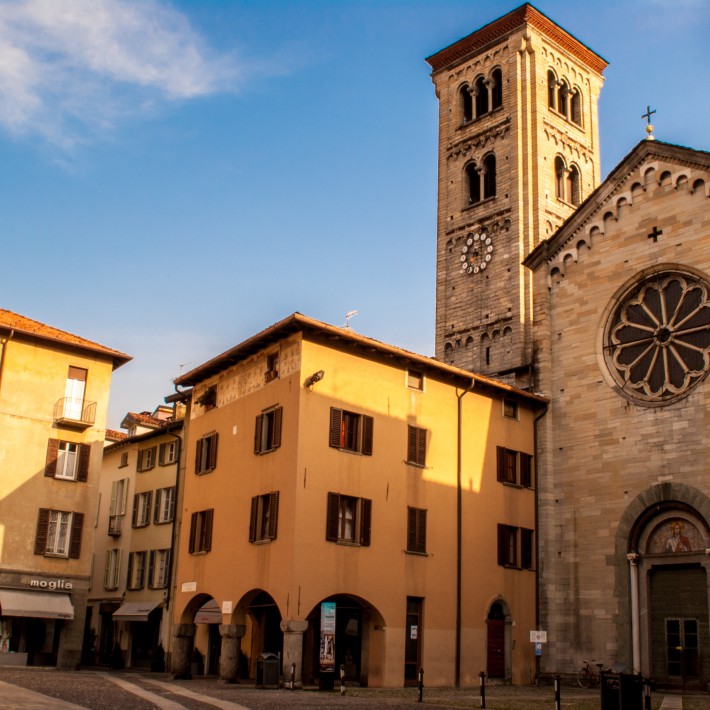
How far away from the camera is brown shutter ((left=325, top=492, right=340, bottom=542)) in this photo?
92.5 ft

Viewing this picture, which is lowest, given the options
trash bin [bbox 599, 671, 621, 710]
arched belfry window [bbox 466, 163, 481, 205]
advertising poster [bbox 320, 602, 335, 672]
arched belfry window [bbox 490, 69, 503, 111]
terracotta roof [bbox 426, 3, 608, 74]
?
trash bin [bbox 599, 671, 621, 710]

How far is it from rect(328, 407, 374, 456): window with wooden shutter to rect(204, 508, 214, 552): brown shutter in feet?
21.3

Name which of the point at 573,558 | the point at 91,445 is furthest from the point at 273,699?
the point at 91,445

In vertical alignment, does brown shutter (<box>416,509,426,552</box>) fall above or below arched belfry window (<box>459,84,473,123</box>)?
below

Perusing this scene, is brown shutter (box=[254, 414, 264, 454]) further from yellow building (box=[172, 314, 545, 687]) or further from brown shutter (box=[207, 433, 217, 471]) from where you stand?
brown shutter (box=[207, 433, 217, 471])

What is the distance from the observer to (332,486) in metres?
28.8

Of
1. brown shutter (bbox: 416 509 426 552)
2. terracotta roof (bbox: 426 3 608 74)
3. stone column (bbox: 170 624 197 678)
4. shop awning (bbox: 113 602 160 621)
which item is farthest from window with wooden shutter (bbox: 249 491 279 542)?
terracotta roof (bbox: 426 3 608 74)

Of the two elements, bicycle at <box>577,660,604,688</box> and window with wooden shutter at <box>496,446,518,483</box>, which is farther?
window with wooden shutter at <box>496,446,518,483</box>

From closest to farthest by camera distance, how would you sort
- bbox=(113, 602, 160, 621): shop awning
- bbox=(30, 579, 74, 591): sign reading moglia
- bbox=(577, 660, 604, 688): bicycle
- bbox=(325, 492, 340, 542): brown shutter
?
bbox=(325, 492, 340, 542): brown shutter → bbox=(577, 660, 604, 688): bicycle → bbox=(30, 579, 74, 591): sign reading moglia → bbox=(113, 602, 160, 621): shop awning

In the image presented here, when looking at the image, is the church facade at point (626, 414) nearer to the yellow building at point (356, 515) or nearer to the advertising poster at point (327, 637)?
the yellow building at point (356, 515)

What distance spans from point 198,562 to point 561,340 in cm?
1589

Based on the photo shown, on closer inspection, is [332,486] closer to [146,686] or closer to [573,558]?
[146,686]

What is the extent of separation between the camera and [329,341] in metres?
29.9

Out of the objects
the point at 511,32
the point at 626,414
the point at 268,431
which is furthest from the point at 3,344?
the point at 511,32
